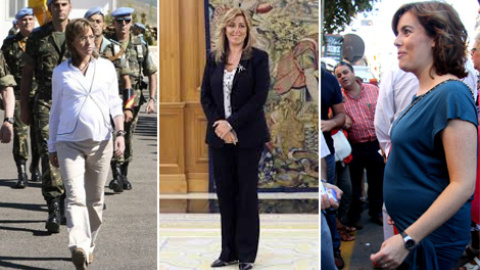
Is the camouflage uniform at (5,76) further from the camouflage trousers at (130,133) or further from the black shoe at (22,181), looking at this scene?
the camouflage trousers at (130,133)

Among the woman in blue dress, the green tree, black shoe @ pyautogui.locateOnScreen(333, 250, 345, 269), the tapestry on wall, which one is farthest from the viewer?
the green tree

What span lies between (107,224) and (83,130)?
428mm

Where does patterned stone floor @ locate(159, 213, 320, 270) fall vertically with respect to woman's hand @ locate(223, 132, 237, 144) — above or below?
below

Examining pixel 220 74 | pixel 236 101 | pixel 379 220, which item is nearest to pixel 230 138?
pixel 236 101

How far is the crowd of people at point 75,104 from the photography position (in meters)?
3.39

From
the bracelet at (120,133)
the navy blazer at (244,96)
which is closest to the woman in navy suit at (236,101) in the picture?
the navy blazer at (244,96)

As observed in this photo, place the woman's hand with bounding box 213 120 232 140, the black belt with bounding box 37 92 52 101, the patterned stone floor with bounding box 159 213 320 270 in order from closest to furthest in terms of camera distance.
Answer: the black belt with bounding box 37 92 52 101 → the woman's hand with bounding box 213 120 232 140 → the patterned stone floor with bounding box 159 213 320 270

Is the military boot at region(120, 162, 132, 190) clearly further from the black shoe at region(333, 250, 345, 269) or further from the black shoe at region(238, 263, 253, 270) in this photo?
the black shoe at region(333, 250, 345, 269)

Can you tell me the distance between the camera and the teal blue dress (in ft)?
6.29

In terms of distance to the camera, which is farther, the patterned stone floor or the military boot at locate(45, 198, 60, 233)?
the patterned stone floor

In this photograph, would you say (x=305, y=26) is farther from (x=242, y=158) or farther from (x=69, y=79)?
(x=69, y=79)

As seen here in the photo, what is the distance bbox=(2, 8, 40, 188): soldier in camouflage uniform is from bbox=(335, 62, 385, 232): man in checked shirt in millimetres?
2851

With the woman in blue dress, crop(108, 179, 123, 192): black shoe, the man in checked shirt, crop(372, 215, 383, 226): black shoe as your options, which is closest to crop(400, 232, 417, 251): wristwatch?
the woman in blue dress

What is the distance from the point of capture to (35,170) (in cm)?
349
